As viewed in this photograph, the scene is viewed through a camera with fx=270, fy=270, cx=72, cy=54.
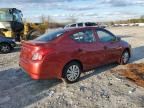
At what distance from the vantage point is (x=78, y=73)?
855 centimetres

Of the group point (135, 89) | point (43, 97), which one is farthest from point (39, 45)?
point (135, 89)

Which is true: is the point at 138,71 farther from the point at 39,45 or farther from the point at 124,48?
the point at 39,45

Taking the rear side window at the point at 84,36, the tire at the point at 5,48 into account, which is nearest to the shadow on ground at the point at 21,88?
the rear side window at the point at 84,36

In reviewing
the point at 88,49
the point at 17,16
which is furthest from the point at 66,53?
the point at 17,16

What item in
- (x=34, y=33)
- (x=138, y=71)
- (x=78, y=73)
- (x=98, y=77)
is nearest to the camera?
(x=78, y=73)

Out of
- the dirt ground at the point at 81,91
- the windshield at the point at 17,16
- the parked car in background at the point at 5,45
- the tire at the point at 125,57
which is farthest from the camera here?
the windshield at the point at 17,16

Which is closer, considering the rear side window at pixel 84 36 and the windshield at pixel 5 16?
the rear side window at pixel 84 36

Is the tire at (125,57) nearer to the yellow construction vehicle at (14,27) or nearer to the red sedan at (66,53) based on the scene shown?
the red sedan at (66,53)

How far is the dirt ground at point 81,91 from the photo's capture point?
6.70 metres

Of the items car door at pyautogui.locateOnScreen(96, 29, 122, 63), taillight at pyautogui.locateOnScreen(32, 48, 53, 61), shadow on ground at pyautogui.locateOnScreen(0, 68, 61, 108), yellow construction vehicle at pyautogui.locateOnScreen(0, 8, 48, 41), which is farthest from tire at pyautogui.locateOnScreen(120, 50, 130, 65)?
yellow construction vehicle at pyautogui.locateOnScreen(0, 8, 48, 41)

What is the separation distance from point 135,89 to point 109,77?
4.71 feet

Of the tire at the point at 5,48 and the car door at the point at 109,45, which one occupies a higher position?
the car door at the point at 109,45

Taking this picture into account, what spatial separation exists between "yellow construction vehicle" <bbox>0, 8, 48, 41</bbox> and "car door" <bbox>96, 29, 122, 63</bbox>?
11.7 meters

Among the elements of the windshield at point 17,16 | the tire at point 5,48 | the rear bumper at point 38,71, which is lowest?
the tire at point 5,48
